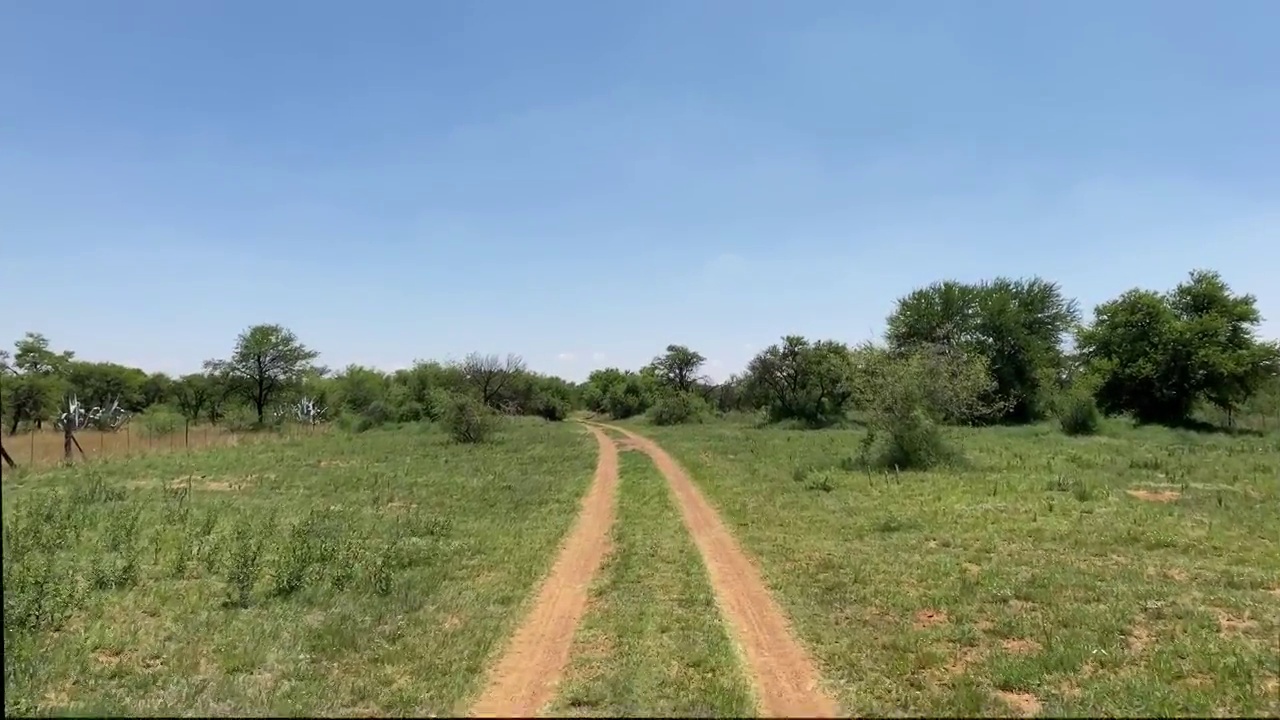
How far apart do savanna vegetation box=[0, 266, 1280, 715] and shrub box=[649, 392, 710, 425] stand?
35766mm

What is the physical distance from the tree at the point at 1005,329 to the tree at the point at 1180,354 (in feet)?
14.7

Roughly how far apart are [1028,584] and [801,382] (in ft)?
184

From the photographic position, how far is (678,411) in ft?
232

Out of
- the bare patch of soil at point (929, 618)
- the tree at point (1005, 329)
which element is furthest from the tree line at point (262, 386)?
the bare patch of soil at point (929, 618)

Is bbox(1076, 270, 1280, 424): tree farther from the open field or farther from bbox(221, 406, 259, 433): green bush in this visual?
bbox(221, 406, 259, 433): green bush

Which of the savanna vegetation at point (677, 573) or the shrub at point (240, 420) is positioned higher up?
the shrub at point (240, 420)

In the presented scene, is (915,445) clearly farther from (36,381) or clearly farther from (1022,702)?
(36,381)

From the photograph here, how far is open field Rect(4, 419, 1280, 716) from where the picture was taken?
692 centimetres

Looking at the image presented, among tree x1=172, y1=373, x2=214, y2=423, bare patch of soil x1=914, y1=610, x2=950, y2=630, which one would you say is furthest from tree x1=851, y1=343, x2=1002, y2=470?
tree x1=172, y1=373, x2=214, y2=423

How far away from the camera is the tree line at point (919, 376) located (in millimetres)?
28344

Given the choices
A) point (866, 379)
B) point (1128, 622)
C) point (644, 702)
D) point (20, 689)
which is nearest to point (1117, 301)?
point (866, 379)

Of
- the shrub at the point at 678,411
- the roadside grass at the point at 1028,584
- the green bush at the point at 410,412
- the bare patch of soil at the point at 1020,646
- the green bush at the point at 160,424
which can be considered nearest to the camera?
the roadside grass at the point at 1028,584

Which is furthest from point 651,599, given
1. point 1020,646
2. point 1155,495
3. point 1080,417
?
point 1080,417

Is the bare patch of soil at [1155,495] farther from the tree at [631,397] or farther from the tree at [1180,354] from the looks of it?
the tree at [631,397]
